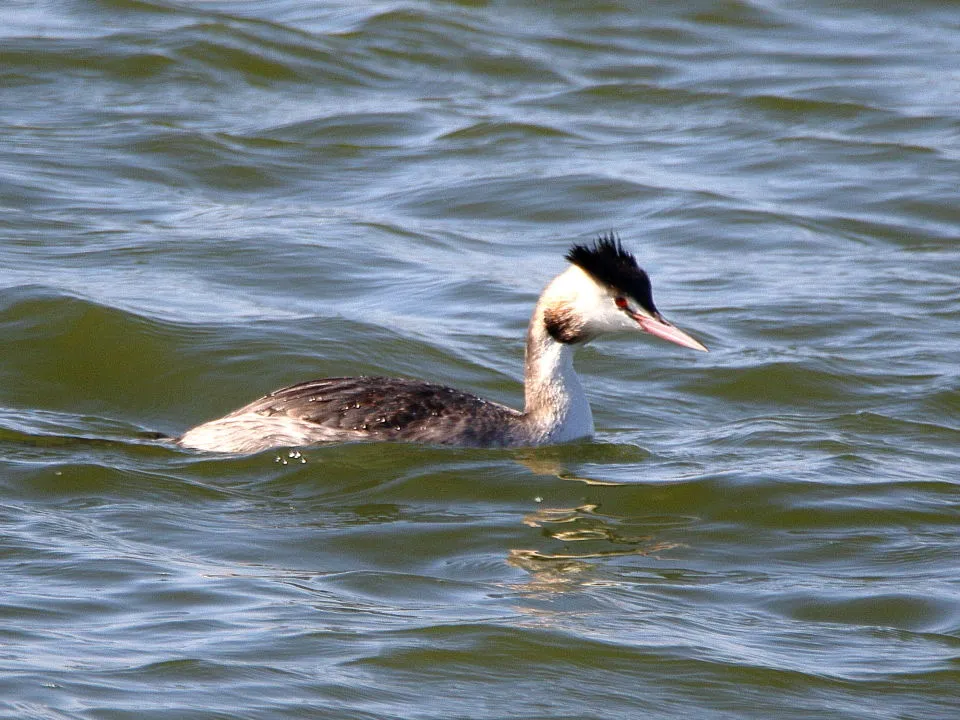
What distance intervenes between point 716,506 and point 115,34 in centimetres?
1134

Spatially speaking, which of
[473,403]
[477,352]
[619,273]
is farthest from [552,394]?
[477,352]

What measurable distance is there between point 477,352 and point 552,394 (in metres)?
1.83

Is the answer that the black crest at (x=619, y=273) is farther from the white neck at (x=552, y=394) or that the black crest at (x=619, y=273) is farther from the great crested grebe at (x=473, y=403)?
the white neck at (x=552, y=394)

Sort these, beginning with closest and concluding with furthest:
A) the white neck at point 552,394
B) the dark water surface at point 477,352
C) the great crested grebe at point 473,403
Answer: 1. the dark water surface at point 477,352
2. the great crested grebe at point 473,403
3. the white neck at point 552,394

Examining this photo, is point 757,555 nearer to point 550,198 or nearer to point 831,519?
point 831,519

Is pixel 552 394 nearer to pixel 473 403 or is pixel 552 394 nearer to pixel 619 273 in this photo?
pixel 473 403

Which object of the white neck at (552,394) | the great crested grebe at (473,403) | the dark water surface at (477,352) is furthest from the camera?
the white neck at (552,394)

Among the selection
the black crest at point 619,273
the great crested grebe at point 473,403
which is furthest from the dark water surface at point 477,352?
the black crest at point 619,273

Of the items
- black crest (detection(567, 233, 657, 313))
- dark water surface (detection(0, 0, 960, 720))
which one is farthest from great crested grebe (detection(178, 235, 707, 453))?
dark water surface (detection(0, 0, 960, 720))

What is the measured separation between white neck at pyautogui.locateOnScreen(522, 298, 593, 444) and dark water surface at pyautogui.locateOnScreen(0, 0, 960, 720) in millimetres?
187

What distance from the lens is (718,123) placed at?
55.9 feet

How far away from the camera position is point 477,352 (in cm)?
1121

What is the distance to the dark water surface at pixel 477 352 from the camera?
6512 mm

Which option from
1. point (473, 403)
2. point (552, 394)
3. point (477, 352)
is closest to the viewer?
point (473, 403)
